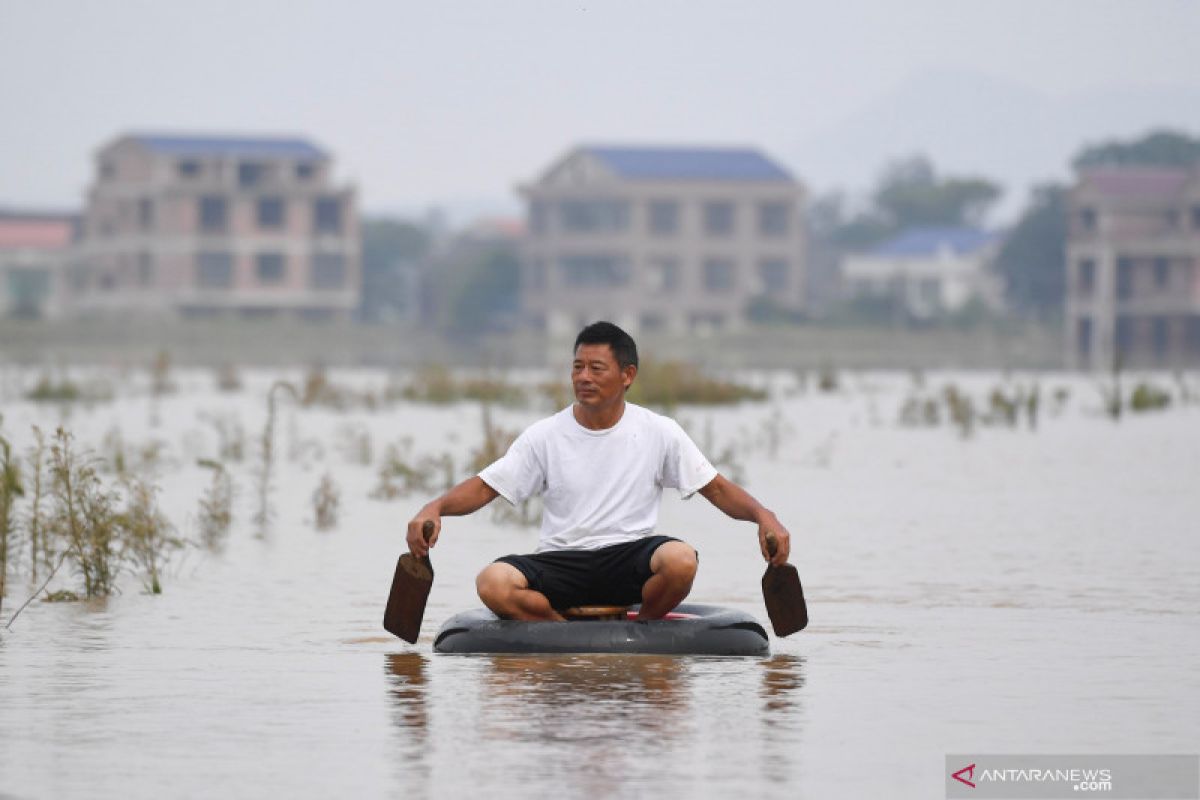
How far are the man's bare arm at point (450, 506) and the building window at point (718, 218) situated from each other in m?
88.2

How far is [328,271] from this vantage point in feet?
310

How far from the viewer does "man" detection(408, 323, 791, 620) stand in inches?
381

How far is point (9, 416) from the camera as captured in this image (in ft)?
115

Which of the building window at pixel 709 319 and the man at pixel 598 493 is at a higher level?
the building window at pixel 709 319

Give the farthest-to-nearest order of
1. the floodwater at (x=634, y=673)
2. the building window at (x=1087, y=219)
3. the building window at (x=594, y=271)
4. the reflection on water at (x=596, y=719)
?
the building window at (x=594, y=271) → the building window at (x=1087, y=219) → the floodwater at (x=634, y=673) → the reflection on water at (x=596, y=719)

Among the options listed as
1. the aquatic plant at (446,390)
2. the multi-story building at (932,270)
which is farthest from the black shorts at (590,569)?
the multi-story building at (932,270)

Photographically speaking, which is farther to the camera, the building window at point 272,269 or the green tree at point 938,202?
the green tree at point 938,202

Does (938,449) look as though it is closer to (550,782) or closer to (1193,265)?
(550,782)

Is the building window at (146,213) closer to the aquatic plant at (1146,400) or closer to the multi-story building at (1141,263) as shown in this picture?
the multi-story building at (1141,263)

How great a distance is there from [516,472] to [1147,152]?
113942mm

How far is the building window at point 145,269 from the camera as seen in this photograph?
92.4 metres

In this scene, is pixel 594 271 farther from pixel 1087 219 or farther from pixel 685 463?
pixel 685 463

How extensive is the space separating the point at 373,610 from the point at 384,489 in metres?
7.32

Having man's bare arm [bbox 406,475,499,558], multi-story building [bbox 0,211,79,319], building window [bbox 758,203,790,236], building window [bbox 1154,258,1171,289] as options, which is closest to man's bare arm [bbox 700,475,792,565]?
man's bare arm [bbox 406,475,499,558]
